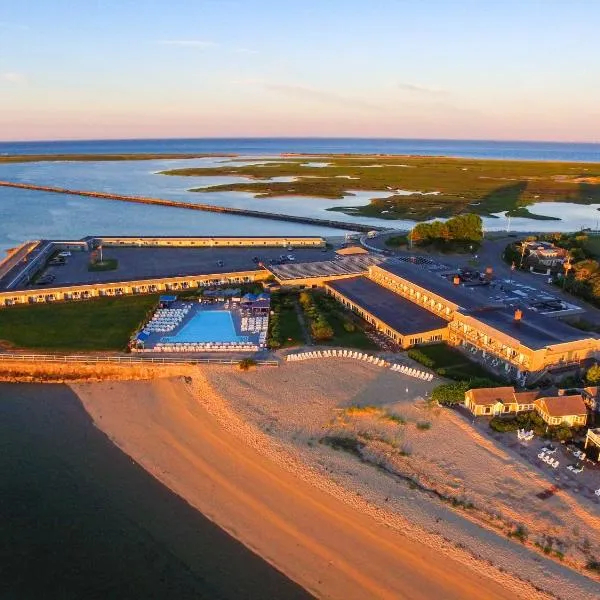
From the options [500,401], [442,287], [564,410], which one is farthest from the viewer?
[442,287]

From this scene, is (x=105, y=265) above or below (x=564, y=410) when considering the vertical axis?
above

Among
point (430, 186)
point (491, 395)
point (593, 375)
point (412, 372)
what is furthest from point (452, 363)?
point (430, 186)

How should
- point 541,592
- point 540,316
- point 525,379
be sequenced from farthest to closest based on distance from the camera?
point 540,316, point 525,379, point 541,592

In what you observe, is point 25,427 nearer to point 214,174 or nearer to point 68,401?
point 68,401

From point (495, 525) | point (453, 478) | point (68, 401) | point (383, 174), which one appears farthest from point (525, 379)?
point (383, 174)

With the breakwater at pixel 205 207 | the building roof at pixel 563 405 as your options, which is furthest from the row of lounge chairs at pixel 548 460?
the breakwater at pixel 205 207

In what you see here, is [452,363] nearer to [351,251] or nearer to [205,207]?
[351,251]
